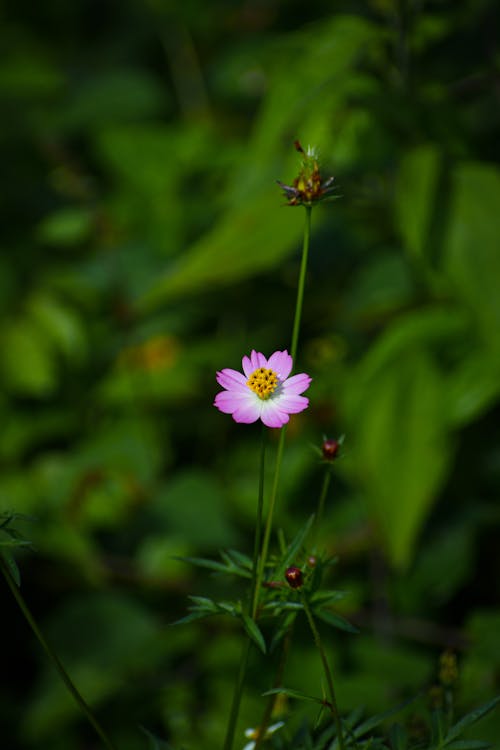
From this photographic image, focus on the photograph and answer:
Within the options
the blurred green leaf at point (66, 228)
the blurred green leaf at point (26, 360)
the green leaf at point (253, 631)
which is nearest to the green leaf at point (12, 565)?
the green leaf at point (253, 631)

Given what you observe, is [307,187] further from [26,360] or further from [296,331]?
[26,360]

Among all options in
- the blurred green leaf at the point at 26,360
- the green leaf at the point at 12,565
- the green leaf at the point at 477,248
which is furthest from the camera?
the blurred green leaf at the point at 26,360

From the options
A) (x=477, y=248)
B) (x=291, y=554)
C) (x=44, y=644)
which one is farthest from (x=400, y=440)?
(x=44, y=644)

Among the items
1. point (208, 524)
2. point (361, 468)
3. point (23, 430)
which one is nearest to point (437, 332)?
point (361, 468)

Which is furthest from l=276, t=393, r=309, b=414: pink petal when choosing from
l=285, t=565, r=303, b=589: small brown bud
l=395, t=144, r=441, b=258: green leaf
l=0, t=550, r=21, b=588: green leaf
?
l=395, t=144, r=441, b=258: green leaf

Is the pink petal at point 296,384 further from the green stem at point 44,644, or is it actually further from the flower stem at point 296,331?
the green stem at point 44,644

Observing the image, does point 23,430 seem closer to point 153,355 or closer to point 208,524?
point 153,355
